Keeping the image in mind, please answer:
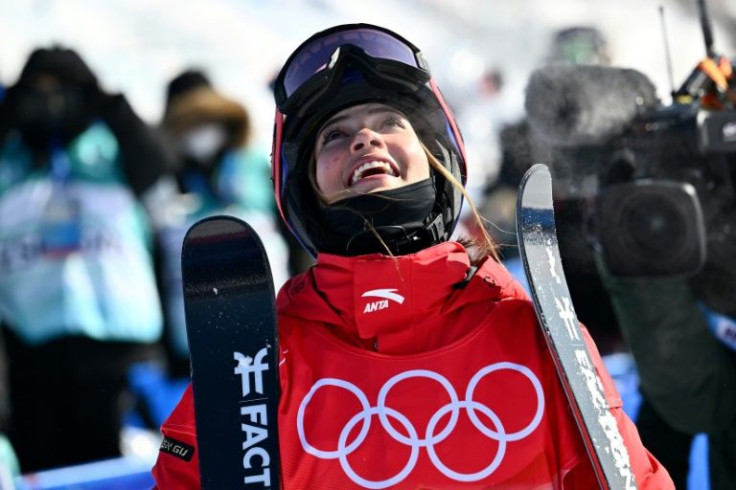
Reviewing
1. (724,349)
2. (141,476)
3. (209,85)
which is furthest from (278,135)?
(209,85)

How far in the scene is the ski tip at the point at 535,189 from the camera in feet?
8.00

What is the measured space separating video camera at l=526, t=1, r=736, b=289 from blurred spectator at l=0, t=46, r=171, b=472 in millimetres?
1783

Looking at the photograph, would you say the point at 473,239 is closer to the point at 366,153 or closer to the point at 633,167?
the point at 366,153

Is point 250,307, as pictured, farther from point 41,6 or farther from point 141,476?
point 41,6

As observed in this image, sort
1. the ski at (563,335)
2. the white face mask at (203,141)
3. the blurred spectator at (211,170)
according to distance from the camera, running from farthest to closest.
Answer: the white face mask at (203,141) < the blurred spectator at (211,170) < the ski at (563,335)

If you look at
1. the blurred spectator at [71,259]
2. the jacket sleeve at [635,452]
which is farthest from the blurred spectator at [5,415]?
the jacket sleeve at [635,452]

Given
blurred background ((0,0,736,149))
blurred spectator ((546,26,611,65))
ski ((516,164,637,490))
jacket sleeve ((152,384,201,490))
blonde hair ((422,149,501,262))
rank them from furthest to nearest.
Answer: blurred background ((0,0,736,149)) → blurred spectator ((546,26,611,65)) → blonde hair ((422,149,501,262)) → jacket sleeve ((152,384,201,490)) → ski ((516,164,637,490))

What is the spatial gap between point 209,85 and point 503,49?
1.70 metres

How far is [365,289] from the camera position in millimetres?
2418

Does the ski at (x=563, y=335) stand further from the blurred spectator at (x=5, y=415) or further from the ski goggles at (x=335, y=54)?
the blurred spectator at (x=5, y=415)

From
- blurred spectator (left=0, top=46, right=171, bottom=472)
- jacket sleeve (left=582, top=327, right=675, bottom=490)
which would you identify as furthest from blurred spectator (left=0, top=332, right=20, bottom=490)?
jacket sleeve (left=582, top=327, right=675, bottom=490)

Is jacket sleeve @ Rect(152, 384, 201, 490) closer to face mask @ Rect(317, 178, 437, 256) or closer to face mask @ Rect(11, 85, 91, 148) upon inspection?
face mask @ Rect(317, 178, 437, 256)

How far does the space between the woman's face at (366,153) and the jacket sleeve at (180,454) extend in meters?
0.56

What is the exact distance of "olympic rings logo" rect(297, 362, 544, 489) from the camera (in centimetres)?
229
